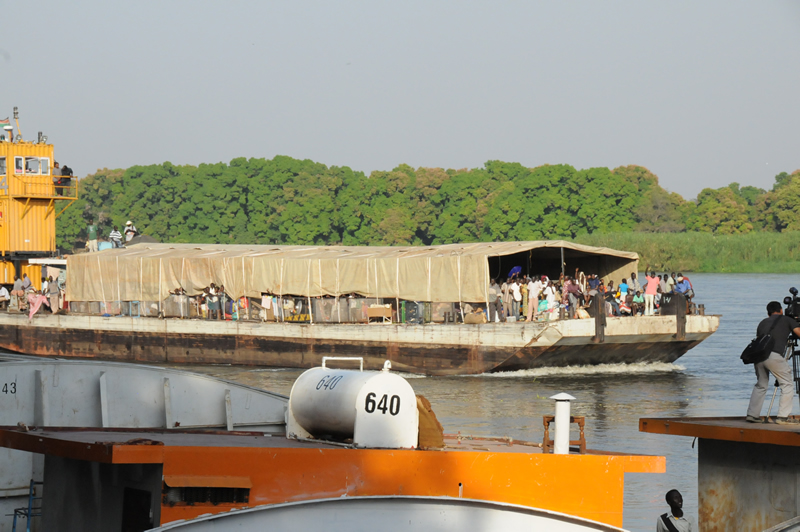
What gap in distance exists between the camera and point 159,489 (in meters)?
11.0

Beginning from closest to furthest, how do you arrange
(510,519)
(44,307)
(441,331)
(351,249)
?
(510,519), (441,331), (351,249), (44,307)

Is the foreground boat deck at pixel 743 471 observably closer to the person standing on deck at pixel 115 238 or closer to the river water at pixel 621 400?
the river water at pixel 621 400

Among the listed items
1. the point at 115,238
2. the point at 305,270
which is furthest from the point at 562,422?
the point at 115,238

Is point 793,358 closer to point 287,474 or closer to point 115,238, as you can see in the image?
point 287,474

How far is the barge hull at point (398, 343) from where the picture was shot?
30781 millimetres

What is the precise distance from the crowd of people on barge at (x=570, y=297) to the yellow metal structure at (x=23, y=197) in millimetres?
20784

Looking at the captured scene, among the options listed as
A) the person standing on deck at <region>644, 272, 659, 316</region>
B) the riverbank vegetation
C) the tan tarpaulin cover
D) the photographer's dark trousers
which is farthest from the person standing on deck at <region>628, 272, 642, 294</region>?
the riverbank vegetation

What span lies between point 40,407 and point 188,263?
82.8ft

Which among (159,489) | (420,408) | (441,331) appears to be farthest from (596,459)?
(441,331)

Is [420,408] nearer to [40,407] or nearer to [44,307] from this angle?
[40,407]

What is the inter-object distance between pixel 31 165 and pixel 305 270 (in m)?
15.8

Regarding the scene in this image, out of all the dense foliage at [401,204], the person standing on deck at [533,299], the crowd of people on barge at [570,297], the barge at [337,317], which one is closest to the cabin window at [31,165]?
the barge at [337,317]

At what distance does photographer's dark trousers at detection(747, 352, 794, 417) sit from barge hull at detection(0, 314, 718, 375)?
17612 millimetres

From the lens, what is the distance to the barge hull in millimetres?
30781
